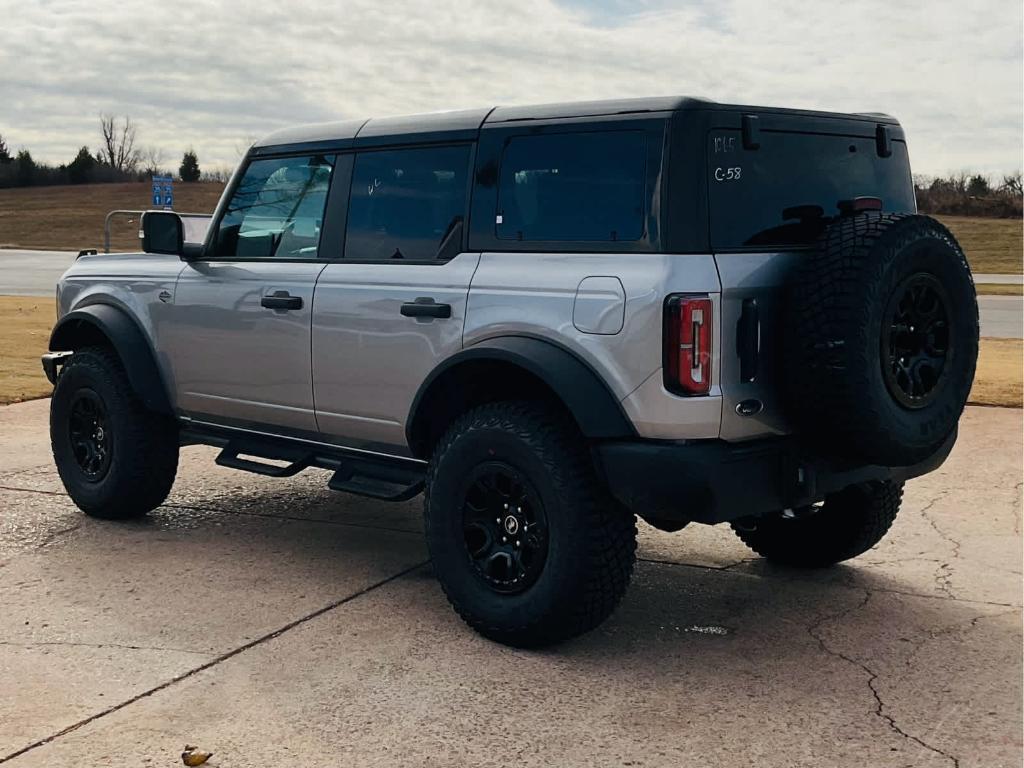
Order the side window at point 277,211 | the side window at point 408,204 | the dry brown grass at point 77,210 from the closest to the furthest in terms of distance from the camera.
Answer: the side window at point 408,204 < the side window at point 277,211 < the dry brown grass at point 77,210

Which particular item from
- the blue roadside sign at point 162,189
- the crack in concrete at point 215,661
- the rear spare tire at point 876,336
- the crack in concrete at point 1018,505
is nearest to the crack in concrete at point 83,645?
the crack in concrete at point 215,661

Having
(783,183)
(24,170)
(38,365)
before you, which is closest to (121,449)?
(783,183)

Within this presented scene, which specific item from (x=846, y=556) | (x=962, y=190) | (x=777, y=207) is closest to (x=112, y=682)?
(x=777, y=207)

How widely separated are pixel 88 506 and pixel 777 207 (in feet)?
12.8

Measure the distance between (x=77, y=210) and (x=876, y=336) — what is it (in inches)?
3040

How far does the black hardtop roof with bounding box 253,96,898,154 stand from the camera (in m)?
4.27

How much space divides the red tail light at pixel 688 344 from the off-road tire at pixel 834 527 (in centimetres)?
140

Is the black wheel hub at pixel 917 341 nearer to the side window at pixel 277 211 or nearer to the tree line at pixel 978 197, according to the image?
the side window at pixel 277 211

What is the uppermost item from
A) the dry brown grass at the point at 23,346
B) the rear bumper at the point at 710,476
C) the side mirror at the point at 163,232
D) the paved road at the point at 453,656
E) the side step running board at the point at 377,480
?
the side mirror at the point at 163,232

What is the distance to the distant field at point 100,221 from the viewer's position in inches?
1743

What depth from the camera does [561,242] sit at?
4.45 metres

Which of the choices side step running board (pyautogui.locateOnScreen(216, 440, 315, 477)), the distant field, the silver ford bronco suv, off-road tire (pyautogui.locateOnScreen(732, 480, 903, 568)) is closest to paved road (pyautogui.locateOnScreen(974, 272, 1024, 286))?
the distant field

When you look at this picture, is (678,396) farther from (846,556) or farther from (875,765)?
(846,556)

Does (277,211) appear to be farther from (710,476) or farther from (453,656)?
(710,476)
